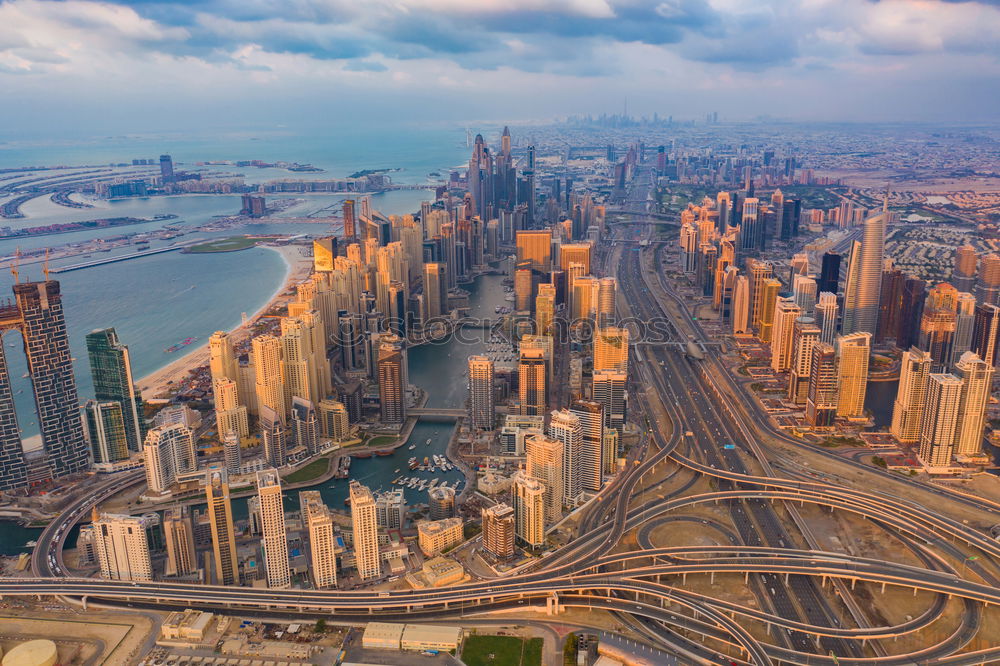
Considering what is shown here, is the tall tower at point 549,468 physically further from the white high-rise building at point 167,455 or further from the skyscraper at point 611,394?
the white high-rise building at point 167,455

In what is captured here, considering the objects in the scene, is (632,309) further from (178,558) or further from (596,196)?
(596,196)

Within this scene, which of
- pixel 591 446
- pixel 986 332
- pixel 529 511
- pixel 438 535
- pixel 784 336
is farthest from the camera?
pixel 784 336

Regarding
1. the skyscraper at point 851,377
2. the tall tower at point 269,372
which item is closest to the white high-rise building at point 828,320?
the skyscraper at point 851,377

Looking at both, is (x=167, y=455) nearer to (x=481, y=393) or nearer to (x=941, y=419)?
(x=481, y=393)

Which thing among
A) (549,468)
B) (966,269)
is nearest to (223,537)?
(549,468)

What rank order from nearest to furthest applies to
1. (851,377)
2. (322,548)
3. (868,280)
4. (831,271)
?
(322,548) < (851,377) < (868,280) < (831,271)
